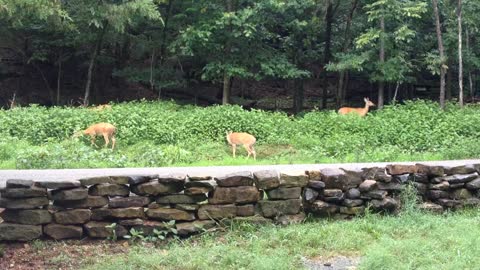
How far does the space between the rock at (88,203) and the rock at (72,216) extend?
2.3 inches

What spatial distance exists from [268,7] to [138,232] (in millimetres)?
15807

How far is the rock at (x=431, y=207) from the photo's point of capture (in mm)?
7479

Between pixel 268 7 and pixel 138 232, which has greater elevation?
pixel 268 7

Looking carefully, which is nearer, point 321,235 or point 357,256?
point 357,256

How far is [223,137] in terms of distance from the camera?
49.8 ft

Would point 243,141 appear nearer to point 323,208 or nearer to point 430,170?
point 430,170

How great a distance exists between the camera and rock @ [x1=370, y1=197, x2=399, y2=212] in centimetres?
721

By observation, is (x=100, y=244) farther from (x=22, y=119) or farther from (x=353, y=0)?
(x=353, y=0)

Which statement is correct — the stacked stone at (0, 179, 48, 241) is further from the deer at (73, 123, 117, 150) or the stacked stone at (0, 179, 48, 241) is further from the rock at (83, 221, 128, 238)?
the deer at (73, 123, 117, 150)

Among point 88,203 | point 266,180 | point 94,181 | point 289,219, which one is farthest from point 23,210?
point 289,219

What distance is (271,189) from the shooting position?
671cm

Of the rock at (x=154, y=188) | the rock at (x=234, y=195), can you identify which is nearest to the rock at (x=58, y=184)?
the rock at (x=154, y=188)

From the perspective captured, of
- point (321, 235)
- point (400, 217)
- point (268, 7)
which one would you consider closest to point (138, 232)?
point (321, 235)

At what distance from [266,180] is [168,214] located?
4.09ft
